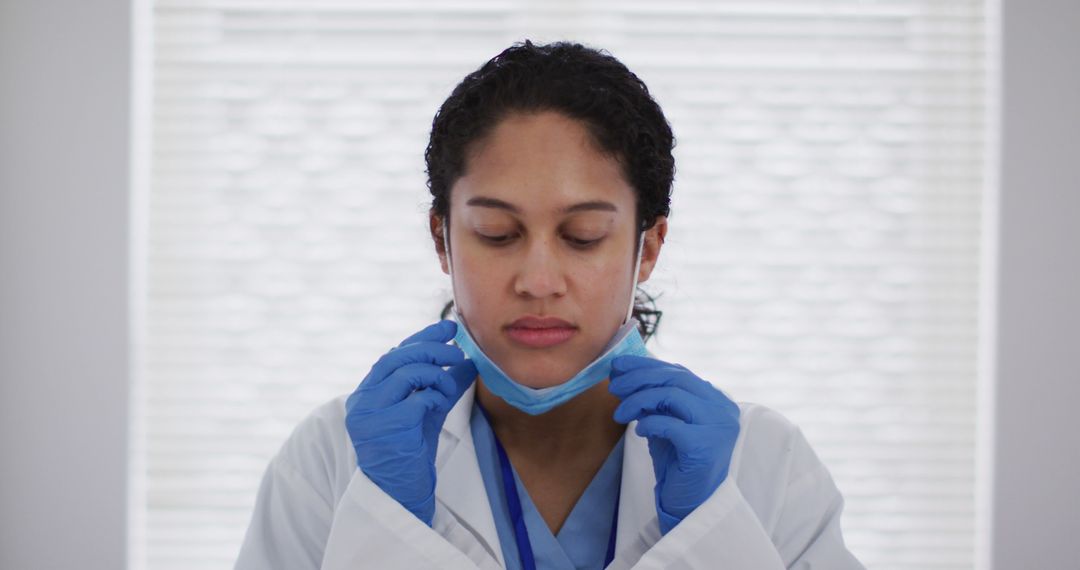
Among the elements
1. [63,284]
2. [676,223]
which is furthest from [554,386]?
[63,284]

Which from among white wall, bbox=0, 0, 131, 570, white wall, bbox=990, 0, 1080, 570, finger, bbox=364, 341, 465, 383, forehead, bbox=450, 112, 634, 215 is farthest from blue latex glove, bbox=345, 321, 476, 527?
white wall, bbox=990, 0, 1080, 570

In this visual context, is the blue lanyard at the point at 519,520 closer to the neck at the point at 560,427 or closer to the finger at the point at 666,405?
the neck at the point at 560,427

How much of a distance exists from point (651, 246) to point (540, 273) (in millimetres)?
266

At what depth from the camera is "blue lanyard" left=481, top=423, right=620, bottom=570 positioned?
1.05m

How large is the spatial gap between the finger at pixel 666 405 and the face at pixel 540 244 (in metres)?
0.10

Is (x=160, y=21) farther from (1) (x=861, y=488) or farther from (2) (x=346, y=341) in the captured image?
(1) (x=861, y=488)

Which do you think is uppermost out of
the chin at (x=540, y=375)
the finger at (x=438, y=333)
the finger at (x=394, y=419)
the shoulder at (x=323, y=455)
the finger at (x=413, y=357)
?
the finger at (x=438, y=333)

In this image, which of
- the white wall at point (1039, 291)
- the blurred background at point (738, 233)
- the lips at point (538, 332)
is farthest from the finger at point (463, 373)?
the white wall at point (1039, 291)

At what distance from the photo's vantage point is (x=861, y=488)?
1962mm

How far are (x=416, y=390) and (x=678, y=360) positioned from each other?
107 cm

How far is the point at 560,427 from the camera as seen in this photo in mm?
1182

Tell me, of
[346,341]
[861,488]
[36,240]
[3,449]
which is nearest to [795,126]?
[861,488]

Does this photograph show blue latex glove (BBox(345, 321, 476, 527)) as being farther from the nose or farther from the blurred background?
the blurred background

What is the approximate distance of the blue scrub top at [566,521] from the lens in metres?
1.08
